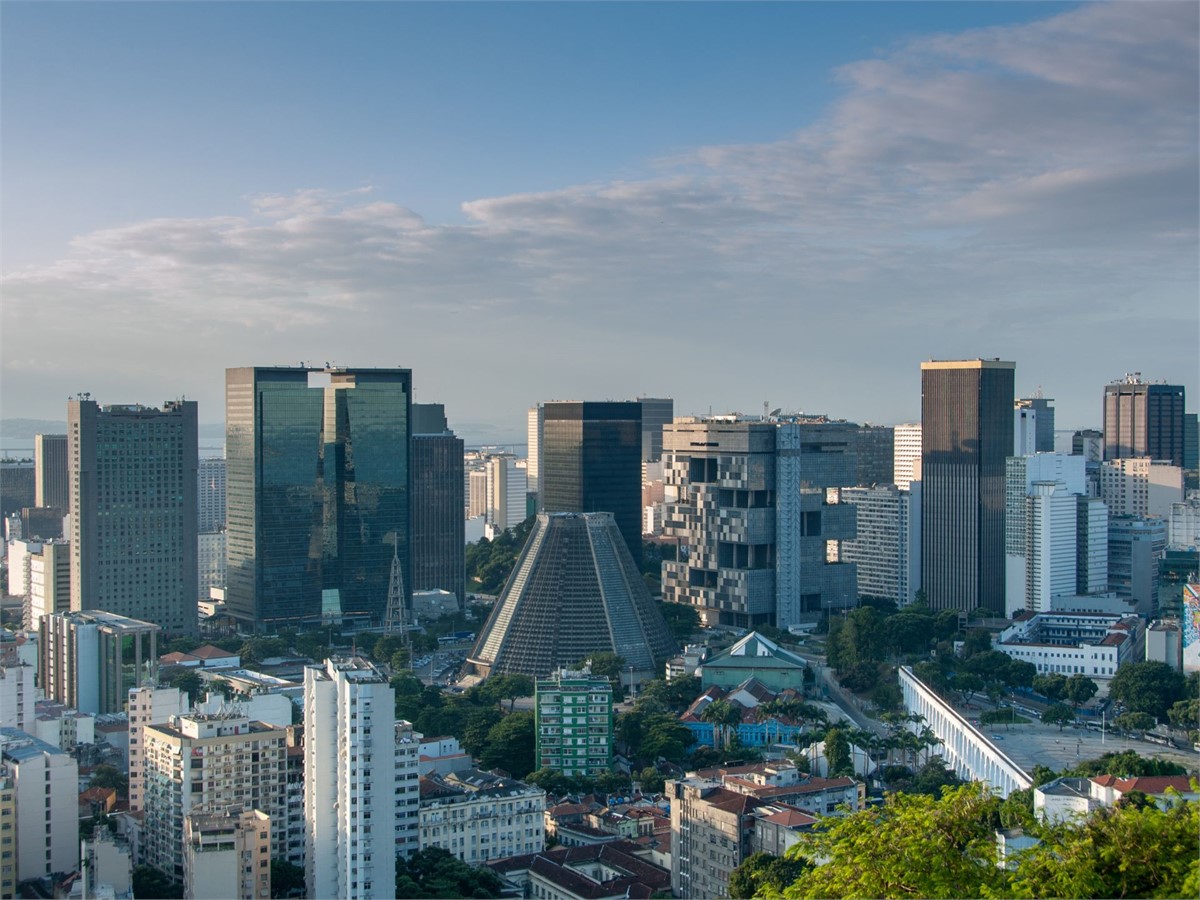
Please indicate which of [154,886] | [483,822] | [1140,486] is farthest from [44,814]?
[1140,486]

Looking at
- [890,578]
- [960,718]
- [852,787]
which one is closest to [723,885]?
[852,787]

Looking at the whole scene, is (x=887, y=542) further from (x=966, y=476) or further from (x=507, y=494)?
(x=507, y=494)

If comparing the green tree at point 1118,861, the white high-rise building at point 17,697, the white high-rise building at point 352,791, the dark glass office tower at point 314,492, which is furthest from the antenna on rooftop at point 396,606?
the green tree at point 1118,861

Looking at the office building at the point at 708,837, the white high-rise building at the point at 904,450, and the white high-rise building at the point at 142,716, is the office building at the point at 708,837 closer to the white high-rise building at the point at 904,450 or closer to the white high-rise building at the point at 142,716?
the white high-rise building at the point at 142,716

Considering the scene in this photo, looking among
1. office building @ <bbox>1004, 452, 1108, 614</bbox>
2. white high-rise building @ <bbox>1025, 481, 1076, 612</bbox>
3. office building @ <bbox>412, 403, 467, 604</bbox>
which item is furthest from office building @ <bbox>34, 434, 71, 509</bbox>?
white high-rise building @ <bbox>1025, 481, 1076, 612</bbox>

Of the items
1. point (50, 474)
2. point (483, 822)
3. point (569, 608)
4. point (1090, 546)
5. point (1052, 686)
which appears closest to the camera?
point (483, 822)

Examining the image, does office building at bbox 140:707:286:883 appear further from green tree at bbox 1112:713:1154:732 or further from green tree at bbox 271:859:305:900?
green tree at bbox 1112:713:1154:732
